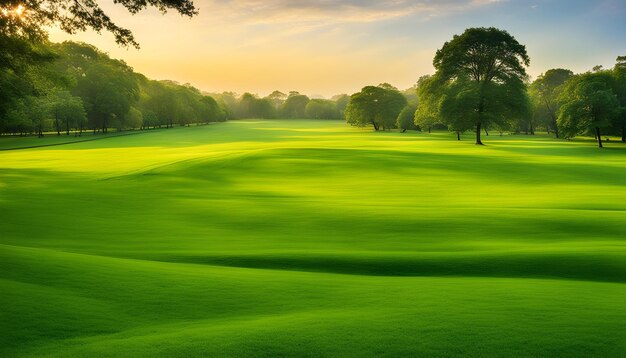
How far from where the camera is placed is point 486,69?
69.4 m

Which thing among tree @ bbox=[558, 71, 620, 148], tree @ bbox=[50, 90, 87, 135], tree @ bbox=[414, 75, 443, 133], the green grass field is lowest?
the green grass field

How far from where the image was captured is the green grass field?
5.88 m

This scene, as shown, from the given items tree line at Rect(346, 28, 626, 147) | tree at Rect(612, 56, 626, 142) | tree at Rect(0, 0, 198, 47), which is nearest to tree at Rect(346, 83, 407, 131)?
tree at Rect(612, 56, 626, 142)

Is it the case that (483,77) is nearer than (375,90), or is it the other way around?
(483,77)

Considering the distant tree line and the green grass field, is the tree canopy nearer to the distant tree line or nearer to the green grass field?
the green grass field

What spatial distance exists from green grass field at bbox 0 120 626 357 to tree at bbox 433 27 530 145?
139ft

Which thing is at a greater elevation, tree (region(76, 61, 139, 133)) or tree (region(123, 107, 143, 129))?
tree (region(76, 61, 139, 133))

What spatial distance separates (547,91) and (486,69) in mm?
65745

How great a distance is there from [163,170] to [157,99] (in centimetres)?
13142

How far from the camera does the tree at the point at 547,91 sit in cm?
12169

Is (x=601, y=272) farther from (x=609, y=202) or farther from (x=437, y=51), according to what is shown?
(x=437, y=51)

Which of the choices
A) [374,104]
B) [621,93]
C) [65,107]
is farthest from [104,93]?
[621,93]

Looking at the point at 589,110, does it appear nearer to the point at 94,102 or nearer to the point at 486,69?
the point at 486,69

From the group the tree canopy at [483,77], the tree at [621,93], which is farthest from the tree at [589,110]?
the tree canopy at [483,77]
